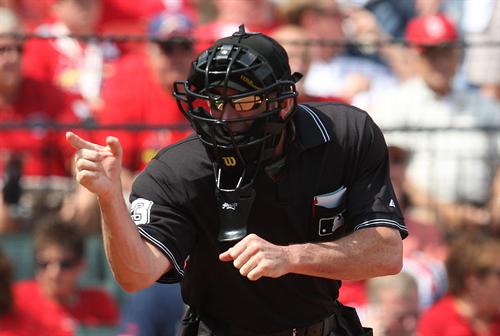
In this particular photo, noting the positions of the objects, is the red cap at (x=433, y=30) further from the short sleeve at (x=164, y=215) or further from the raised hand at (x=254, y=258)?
the raised hand at (x=254, y=258)

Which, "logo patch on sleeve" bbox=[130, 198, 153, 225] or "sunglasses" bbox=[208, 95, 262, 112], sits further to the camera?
"logo patch on sleeve" bbox=[130, 198, 153, 225]

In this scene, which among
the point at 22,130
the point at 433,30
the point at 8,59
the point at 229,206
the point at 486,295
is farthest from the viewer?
the point at 433,30

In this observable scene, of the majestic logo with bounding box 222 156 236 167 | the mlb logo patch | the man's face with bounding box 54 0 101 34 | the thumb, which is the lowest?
the mlb logo patch

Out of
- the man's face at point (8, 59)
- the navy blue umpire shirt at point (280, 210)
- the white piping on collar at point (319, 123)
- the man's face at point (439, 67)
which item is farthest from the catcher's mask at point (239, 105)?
the man's face at point (439, 67)

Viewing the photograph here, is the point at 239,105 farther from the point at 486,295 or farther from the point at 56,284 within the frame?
the point at 486,295

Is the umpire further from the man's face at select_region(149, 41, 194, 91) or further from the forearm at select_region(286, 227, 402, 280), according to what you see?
the man's face at select_region(149, 41, 194, 91)

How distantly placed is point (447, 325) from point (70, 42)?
3348 mm

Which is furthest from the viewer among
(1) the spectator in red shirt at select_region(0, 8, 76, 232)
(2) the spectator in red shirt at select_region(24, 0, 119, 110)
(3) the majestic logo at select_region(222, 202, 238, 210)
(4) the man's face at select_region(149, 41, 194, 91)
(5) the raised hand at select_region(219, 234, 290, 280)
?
(2) the spectator in red shirt at select_region(24, 0, 119, 110)

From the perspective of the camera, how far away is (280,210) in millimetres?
4148

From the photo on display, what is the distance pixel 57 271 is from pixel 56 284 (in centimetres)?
8

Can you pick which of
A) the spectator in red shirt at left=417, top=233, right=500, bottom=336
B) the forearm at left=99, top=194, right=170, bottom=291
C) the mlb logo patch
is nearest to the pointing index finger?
the forearm at left=99, top=194, right=170, bottom=291

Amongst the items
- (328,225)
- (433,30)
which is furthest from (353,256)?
(433,30)

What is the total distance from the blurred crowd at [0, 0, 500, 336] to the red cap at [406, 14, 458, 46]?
0.4 inches

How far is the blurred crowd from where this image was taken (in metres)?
6.60
